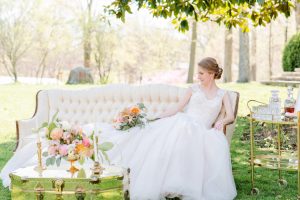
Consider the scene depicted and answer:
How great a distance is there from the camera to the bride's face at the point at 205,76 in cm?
670

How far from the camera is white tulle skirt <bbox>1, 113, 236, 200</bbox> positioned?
18.8ft

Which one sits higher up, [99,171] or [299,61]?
[299,61]

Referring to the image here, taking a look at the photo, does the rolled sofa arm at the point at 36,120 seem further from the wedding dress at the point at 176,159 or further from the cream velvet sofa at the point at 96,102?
the wedding dress at the point at 176,159

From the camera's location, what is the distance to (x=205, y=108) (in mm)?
6707

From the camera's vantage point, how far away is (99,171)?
474 cm

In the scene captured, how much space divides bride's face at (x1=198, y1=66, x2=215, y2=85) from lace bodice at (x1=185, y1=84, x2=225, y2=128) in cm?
16

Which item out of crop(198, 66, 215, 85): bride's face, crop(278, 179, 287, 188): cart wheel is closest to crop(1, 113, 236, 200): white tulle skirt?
crop(198, 66, 215, 85): bride's face

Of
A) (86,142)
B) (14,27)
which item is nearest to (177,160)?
(86,142)

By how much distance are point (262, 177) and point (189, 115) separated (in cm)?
146

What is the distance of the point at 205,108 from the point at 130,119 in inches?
36.4

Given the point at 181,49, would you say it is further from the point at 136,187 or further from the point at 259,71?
the point at 136,187

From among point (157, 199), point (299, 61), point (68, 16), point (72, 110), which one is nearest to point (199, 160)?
point (157, 199)

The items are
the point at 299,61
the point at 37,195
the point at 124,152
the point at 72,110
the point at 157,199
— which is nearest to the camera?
the point at 37,195

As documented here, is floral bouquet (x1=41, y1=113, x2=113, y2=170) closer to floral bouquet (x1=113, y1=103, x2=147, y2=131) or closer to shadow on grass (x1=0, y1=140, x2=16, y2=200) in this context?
shadow on grass (x1=0, y1=140, x2=16, y2=200)
